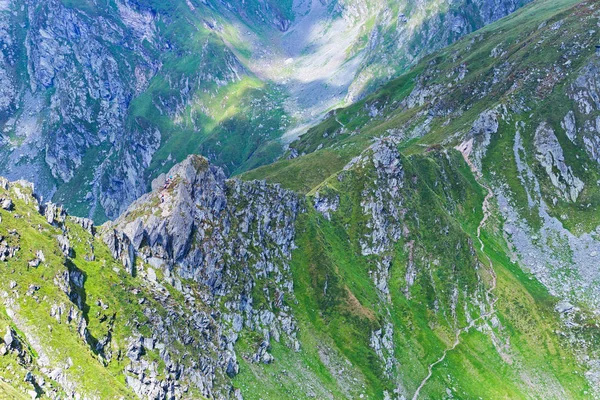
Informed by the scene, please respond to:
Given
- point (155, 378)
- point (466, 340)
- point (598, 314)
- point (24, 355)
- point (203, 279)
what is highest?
point (598, 314)

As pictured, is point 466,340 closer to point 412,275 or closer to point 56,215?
point 412,275

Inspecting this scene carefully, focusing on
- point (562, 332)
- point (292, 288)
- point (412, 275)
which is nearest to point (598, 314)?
point (562, 332)

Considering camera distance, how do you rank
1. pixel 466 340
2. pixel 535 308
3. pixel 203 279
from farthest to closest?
1. pixel 535 308
2. pixel 466 340
3. pixel 203 279

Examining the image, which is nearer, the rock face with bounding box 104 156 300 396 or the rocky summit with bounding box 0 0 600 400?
the rocky summit with bounding box 0 0 600 400

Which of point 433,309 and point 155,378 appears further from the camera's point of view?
point 433,309

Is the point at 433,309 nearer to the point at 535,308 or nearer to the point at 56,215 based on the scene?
the point at 535,308

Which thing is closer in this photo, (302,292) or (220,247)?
(220,247)

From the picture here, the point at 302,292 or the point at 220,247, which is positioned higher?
the point at 302,292

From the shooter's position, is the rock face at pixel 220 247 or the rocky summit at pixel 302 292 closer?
the rocky summit at pixel 302 292

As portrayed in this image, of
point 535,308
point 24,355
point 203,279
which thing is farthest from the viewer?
point 535,308

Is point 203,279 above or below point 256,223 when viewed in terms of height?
below
